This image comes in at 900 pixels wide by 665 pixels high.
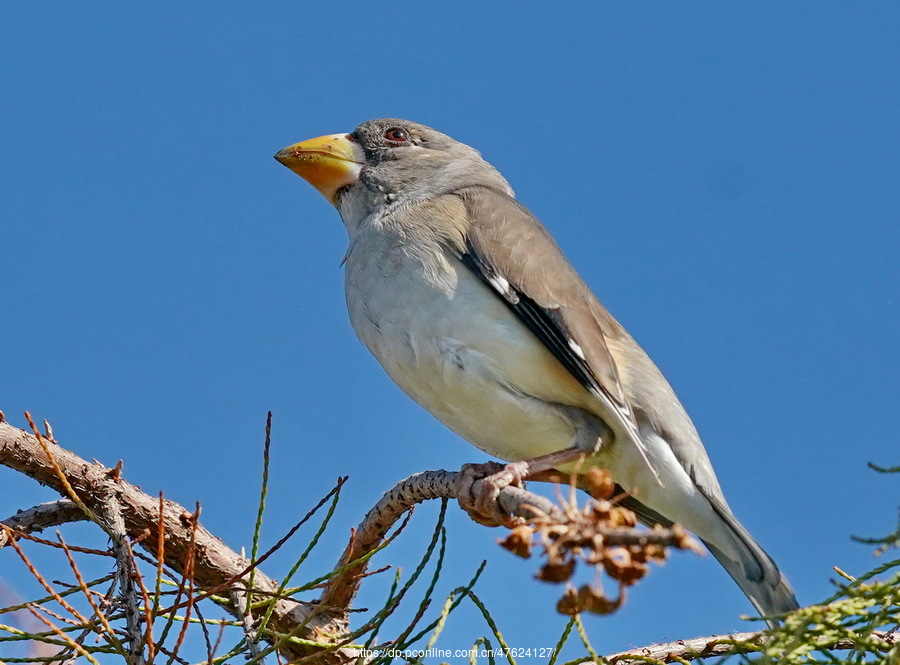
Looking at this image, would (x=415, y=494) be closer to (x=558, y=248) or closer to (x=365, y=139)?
(x=558, y=248)

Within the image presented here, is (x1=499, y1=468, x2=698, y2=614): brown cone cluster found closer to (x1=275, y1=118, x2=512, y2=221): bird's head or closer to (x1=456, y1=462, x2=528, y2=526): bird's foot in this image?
(x1=456, y1=462, x2=528, y2=526): bird's foot

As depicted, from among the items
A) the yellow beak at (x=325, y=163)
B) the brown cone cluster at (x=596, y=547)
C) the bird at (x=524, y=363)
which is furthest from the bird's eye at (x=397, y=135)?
the brown cone cluster at (x=596, y=547)

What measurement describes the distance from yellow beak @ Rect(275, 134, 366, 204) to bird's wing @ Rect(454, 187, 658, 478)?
1.11 m

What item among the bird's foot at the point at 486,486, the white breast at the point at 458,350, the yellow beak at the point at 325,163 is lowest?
the bird's foot at the point at 486,486

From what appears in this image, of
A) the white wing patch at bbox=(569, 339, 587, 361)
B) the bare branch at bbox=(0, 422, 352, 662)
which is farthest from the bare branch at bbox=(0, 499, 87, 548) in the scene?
the white wing patch at bbox=(569, 339, 587, 361)

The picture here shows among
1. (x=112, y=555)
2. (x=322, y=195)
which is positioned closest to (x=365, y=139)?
(x=322, y=195)

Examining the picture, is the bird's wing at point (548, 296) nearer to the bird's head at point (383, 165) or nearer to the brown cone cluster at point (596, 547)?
the bird's head at point (383, 165)

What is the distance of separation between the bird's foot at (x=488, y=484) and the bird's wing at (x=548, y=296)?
0.53 m

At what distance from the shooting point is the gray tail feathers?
551 centimetres

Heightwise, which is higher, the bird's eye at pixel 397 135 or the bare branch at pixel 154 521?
the bird's eye at pixel 397 135

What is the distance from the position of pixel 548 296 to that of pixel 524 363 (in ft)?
1.69

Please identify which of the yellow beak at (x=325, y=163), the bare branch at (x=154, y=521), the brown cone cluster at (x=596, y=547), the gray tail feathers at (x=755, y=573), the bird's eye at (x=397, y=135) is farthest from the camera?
the bird's eye at (x=397, y=135)

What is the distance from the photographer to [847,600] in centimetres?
323

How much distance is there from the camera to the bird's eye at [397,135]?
751cm
